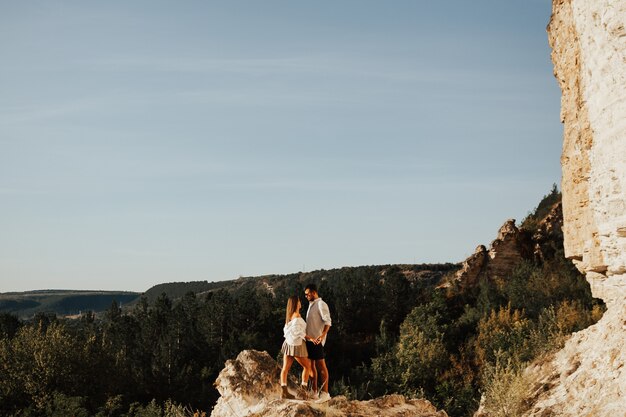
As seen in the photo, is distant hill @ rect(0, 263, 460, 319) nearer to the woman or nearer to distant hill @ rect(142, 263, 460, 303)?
distant hill @ rect(142, 263, 460, 303)

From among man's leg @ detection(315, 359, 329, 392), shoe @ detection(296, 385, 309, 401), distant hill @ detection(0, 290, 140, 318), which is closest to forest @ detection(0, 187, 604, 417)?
Result: man's leg @ detection(315, 359, 329, 392)

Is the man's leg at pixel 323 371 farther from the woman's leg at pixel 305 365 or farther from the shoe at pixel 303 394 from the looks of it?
the shoe at pixel 303 394

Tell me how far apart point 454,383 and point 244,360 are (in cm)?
2361

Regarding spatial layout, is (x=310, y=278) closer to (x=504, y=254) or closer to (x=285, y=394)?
(x=504, y=254)

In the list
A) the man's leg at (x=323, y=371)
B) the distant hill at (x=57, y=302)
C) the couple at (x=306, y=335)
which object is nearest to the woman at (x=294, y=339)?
the couple at (x=306, y=335)

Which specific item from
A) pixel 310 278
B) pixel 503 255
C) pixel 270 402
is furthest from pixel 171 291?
pixel 270 402

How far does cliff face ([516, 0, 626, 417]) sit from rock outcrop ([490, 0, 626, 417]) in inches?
0.7

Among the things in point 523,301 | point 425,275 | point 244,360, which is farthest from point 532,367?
point 425,275

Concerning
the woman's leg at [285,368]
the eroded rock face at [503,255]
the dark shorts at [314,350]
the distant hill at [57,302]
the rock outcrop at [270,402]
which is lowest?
the distant hill at [57,302]

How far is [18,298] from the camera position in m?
187

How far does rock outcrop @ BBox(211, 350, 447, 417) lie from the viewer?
8.55 m

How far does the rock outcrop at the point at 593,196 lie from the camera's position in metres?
9.77

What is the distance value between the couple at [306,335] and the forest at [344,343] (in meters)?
13.5

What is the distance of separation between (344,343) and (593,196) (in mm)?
37294
